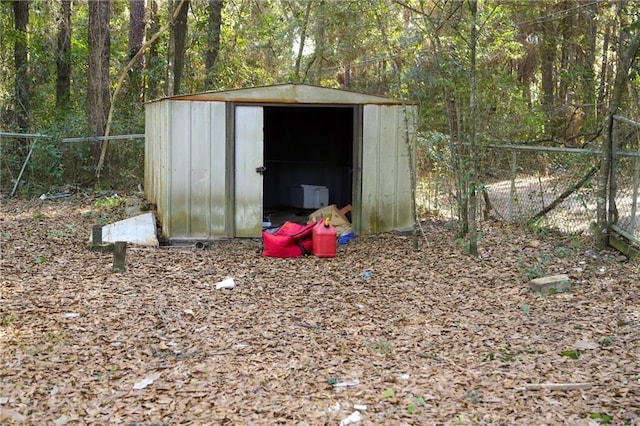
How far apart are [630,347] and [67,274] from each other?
5468mm

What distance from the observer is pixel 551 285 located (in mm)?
6410

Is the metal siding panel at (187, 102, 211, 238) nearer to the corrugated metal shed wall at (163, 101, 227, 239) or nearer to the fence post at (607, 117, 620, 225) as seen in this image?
the corrugated metal shed wall at (163, 101, 227, 239)

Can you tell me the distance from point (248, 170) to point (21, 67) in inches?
428

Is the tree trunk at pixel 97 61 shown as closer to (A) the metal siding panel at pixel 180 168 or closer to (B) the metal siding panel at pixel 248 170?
(A) the metal siding panel at pixel 180 168

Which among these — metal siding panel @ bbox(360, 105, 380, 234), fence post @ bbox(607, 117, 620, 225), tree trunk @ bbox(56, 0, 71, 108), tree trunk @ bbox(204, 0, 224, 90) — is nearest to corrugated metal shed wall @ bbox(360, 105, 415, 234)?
metal siding panel @ bbox(360, 105, 380, 234)

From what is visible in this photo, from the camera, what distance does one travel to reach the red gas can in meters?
8.59

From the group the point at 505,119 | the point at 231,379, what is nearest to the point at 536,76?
the point at 505,119

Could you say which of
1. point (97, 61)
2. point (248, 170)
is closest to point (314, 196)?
point (248, 170)

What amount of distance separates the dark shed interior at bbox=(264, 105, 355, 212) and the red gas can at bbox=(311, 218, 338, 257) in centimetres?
481

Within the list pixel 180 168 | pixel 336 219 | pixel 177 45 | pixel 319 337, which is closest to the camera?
pixel 319 337

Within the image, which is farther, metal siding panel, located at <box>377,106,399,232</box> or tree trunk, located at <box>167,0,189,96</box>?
tree trunk, located at <box>167,0,189,96</box>

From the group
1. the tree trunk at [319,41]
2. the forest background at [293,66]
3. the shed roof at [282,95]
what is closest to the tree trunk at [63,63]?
the forest background at [293,66]

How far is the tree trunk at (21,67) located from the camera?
17250 millimetres

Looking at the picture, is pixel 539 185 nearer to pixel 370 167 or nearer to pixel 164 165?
pixel 370 167
